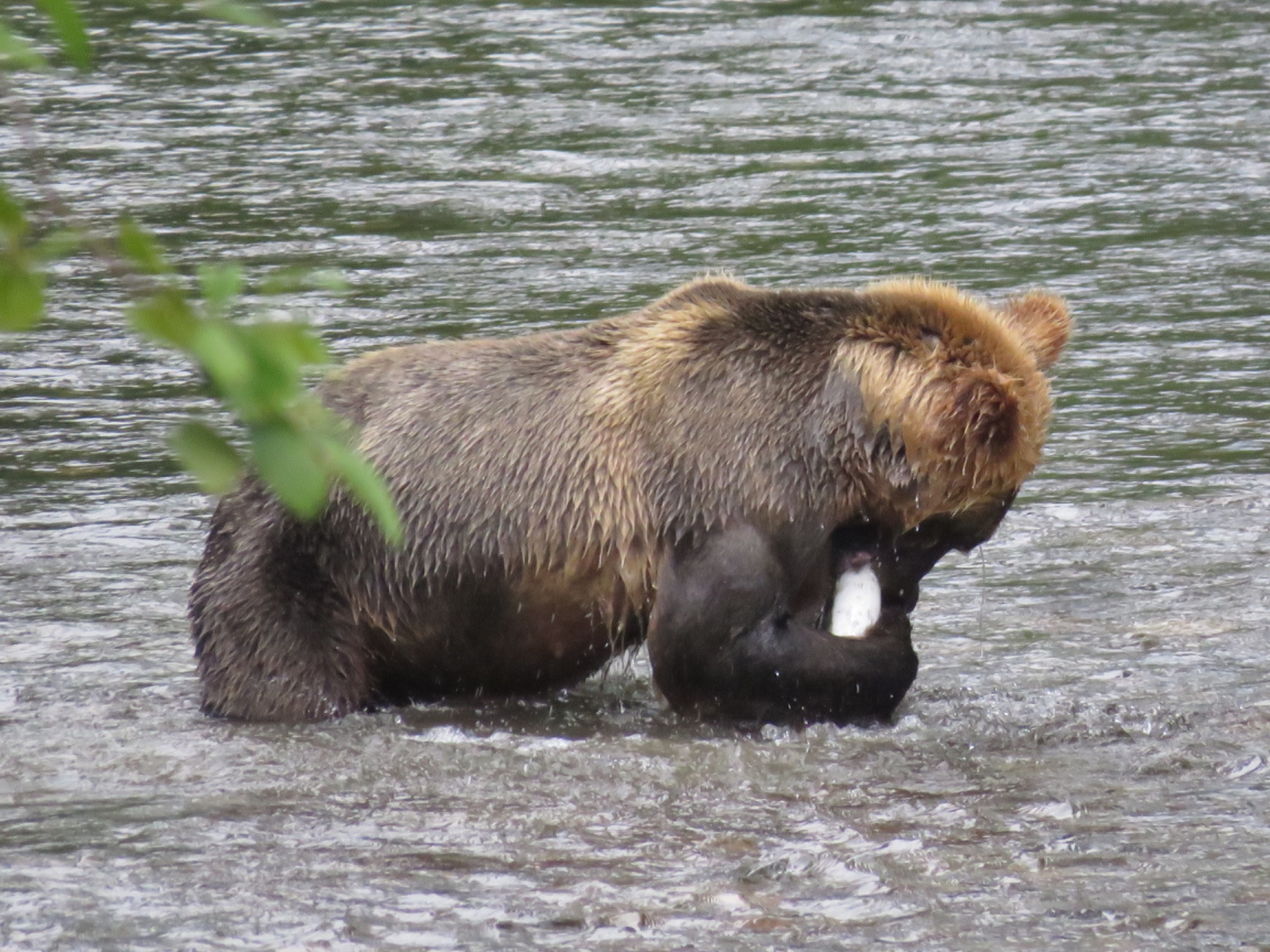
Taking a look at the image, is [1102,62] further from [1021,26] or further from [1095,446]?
[1095,446]

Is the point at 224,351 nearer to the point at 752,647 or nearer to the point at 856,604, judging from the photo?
the point at 752,647

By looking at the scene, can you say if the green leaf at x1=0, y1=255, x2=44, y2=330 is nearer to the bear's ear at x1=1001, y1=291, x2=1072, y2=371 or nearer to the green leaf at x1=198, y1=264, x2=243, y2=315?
the green leaf at x1=198, y1=264, x2=243, y2=315

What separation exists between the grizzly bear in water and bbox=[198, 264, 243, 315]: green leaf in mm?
3420

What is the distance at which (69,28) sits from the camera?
64.3 inches

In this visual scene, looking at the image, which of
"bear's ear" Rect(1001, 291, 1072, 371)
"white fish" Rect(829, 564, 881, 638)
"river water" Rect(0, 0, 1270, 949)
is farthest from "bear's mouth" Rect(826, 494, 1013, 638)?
"bear's ear" Rect(1001, 291, 1072, 371)

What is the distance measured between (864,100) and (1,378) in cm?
678

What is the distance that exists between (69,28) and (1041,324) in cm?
400

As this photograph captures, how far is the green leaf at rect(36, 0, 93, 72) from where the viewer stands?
5.28 ft

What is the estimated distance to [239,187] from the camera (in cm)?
1211

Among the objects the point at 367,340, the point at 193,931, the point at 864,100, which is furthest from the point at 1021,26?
the point at 193,931

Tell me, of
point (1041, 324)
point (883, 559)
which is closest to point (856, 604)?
point (883, 559)

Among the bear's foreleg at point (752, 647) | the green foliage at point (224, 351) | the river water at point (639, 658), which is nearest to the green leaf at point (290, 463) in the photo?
the green foliage at point (224, 351)

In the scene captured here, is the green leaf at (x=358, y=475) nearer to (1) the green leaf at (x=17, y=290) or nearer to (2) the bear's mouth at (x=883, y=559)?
(1) the green leaf at (x=17, y=290)

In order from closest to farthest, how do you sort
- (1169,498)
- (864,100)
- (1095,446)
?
(1169,498) → (1095,446) → (864,100)
